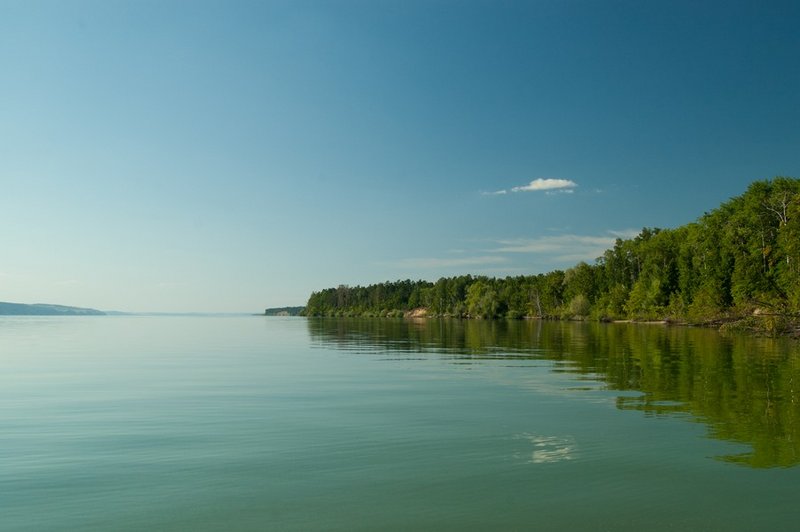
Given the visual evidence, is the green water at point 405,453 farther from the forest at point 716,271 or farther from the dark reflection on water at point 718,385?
the forest at point 716,271

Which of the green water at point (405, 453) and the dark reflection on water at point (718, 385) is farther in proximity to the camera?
the dark reflection on water at point (718, 385)

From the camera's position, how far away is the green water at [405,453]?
952 cm

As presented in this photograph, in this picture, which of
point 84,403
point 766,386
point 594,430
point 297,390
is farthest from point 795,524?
point 84,403

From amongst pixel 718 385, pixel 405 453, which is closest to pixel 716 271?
pixel 718 385

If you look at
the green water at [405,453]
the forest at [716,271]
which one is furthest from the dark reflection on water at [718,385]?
the forest at [716,271]

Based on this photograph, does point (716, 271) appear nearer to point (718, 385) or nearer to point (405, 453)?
point (718, 385)

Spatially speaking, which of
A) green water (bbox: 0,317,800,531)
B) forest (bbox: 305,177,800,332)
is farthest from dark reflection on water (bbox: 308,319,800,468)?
forest (bbox: 305,177,800,332)

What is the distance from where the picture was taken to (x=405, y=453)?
13.5 meters

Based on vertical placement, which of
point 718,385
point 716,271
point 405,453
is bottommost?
point 405,453

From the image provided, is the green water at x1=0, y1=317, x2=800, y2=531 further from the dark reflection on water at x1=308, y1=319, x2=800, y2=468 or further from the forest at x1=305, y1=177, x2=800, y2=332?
the forest at x1=305, y1=177, x2=800, y2=332

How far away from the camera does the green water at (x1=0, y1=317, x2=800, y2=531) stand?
9523 millimetres

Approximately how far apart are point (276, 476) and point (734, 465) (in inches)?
378

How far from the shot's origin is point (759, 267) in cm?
9375

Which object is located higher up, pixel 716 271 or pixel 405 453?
pixel 716 271
